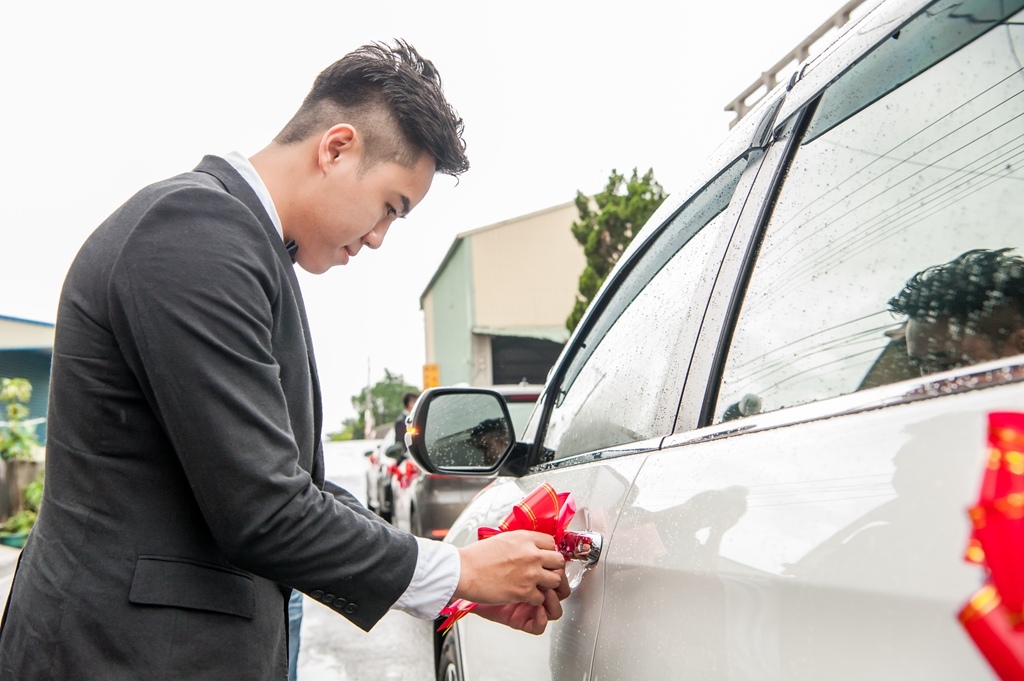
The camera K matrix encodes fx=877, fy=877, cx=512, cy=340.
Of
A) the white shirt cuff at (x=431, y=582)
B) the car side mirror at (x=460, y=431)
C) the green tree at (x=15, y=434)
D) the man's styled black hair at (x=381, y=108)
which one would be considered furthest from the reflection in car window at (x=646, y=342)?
the green tree at (x=15, y=434)

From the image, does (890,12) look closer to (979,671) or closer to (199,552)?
(979,671)

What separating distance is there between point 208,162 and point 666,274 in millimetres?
896

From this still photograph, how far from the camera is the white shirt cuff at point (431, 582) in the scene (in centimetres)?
150

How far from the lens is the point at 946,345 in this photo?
913mm

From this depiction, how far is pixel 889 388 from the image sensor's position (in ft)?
2.99

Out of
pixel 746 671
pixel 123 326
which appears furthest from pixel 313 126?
pixel 746 671

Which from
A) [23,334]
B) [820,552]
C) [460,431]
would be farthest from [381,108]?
[23,334]

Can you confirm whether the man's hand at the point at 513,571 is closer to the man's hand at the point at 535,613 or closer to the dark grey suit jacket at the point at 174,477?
the man's hand at the point at 535,613

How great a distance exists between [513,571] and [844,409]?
75 centimetres

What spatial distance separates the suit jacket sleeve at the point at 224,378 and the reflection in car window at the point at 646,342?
59cm

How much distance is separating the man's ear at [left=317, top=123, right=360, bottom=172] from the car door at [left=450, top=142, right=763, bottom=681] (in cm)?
66

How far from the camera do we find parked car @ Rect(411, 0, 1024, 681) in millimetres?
769

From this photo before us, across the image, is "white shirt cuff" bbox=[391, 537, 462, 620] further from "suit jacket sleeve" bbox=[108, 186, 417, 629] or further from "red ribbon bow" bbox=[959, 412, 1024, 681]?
"red ribbon bow" bbox=[959, 412, 1024, 681]

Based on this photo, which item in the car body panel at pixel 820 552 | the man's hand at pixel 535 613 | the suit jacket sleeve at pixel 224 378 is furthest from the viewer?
the man's hand at pixel 535 613
